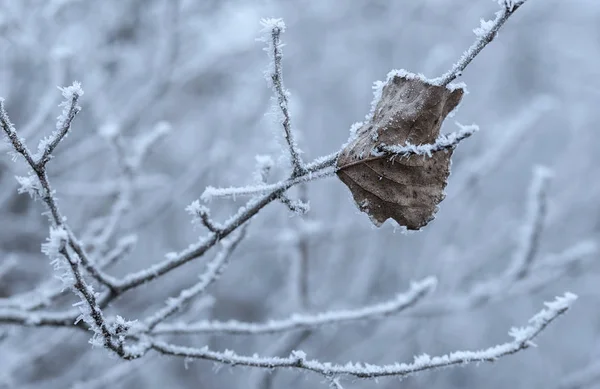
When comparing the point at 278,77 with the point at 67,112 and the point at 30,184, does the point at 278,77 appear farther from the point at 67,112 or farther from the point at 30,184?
the point at 30,184

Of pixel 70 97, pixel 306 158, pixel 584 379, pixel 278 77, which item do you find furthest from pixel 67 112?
pixel 584 379

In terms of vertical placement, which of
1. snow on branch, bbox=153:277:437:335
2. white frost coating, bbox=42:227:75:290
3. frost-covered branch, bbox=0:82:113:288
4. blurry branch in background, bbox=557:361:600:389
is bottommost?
white frost coating, bbox=42:227:75:290

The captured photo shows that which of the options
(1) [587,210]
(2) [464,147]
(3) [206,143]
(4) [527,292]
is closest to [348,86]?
(2) [464,147]

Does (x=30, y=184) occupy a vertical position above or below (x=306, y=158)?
below

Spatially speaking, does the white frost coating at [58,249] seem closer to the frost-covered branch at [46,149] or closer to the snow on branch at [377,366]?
the frost-covered branch at [46,149]

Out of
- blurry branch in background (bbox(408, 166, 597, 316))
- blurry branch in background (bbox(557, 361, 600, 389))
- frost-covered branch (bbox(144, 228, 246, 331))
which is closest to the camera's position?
frost-covered branch (bbox(144, 228, 246, 331))

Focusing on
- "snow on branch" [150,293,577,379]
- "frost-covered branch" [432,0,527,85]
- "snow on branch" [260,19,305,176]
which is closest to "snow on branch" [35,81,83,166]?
"snow on branch" [260,19,305,176]

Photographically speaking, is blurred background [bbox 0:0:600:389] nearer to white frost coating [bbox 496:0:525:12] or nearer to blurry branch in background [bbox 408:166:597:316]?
blurry branch in background [bbox 408:166:597:316]
